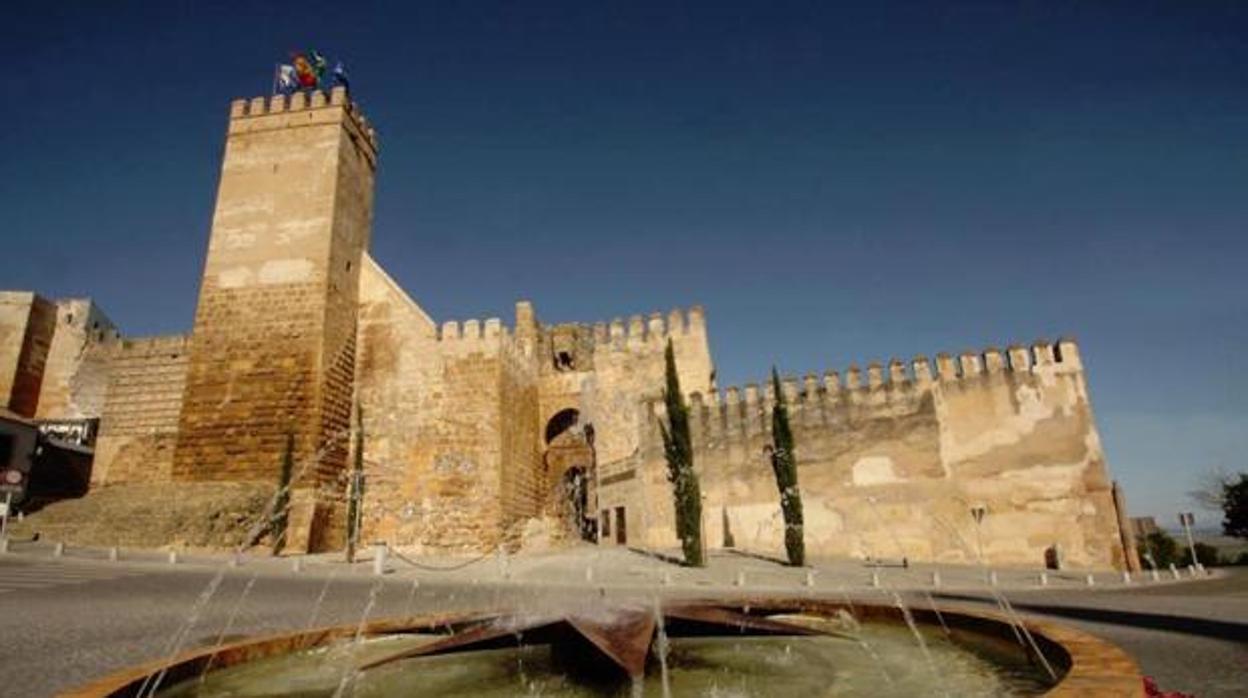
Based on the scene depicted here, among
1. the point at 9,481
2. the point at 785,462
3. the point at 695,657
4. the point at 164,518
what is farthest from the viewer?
the point at 785,462

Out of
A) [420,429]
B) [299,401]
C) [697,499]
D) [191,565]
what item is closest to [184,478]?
[299,401]

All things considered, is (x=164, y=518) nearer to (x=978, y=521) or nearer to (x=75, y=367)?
(x=75, y=367)

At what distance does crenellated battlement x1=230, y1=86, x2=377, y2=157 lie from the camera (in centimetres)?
1902

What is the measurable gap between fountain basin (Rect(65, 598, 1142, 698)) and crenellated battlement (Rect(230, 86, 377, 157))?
1818cm

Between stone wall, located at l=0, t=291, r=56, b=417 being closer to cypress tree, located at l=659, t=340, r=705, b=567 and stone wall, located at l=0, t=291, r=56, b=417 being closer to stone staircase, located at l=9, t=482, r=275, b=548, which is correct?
stone staircase, located at l=9, t=482, r=275, b=548

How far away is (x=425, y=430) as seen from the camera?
18.4 meters

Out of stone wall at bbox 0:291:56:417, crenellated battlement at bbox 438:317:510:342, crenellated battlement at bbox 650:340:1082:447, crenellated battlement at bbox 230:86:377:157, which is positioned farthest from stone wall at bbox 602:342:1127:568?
stone wall at bbox 0:291:56:417

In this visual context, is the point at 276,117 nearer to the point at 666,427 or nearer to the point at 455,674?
the point at 666,427

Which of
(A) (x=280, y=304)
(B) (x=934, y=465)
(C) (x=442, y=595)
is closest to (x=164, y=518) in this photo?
(A) (x=280, y=304)

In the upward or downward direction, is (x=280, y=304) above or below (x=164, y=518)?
above

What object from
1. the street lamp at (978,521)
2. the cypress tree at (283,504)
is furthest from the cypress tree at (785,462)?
the cypress tree at (283,504)

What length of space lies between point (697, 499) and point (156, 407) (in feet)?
57.0

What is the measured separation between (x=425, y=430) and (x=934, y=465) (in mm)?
13626

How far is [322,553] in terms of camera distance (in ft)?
52.8
